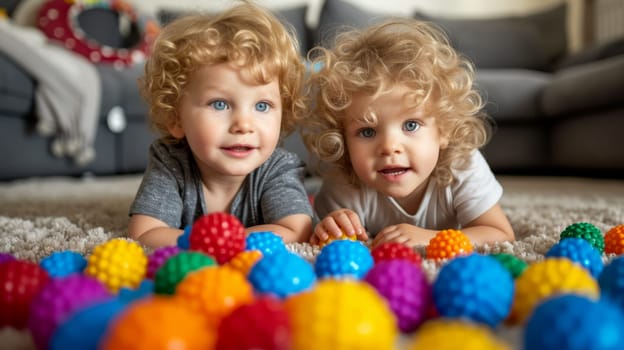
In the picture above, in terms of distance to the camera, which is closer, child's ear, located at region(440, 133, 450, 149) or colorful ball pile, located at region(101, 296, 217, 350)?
colorful ball pile, located at region(101, 296, 217, 350)

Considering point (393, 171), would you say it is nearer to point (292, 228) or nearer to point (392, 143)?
point (392, 143)

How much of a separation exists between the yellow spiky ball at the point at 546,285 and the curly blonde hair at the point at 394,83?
Answer: 484 millimetres

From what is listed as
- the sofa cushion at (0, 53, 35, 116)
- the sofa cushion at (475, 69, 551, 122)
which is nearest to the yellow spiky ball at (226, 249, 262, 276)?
the sofa cushion at (0, 53, 35, 116)

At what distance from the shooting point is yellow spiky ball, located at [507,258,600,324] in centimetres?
49

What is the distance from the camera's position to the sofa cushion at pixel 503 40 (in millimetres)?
2824

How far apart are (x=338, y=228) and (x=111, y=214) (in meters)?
0.61

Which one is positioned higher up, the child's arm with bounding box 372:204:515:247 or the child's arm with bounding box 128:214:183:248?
the child's arm with bounding box 372:204:515:247

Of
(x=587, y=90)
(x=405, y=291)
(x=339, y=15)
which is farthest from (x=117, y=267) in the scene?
(x=339, y=15)

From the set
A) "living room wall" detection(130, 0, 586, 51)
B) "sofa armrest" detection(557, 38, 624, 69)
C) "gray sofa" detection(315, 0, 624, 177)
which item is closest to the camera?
"gray sofa" detection(315, 0, 624, 177)

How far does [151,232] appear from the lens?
91 cm

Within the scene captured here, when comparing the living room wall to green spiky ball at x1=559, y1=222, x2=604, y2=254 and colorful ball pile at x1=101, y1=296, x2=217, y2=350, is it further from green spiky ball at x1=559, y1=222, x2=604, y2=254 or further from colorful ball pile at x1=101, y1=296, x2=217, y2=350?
colorful ball pile at x1=101, y1=296, x2=217, y2=350

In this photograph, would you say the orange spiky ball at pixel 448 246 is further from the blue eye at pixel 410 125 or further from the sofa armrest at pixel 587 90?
the sofa armrest at pixel 587 90

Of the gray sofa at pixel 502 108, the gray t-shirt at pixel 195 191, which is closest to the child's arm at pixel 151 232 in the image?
the gray t-shirt at pixel 195 191

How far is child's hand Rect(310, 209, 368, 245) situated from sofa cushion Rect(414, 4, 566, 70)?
2.06 m
